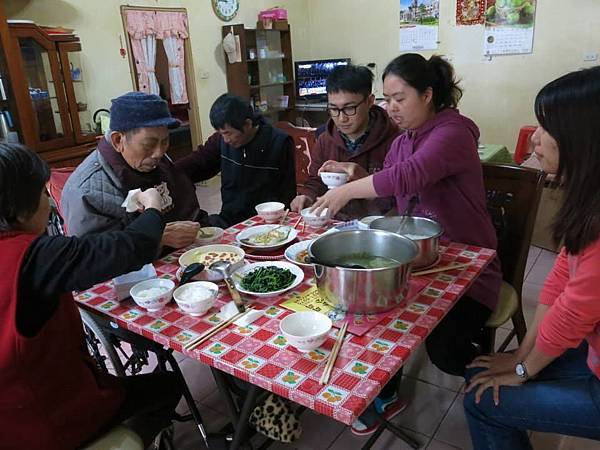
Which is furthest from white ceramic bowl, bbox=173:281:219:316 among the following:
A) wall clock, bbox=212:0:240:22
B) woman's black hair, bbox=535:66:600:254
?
wall clock, bbox=212:0:240:22

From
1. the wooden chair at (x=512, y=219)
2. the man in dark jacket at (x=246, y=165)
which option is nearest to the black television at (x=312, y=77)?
the man in dark jacket at (x=246, y=165)

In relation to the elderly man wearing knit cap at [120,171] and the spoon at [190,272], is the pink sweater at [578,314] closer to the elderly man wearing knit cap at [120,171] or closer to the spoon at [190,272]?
the spoon at [190,272]

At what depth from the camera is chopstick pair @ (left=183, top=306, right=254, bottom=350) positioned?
3.56 feet

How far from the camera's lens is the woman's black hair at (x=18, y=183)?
983mm

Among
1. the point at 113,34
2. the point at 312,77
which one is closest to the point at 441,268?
the point at 113,34

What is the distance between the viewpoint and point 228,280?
1345 millimetres

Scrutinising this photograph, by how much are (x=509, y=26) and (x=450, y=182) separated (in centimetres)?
448

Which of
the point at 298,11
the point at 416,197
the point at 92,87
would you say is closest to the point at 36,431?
the point at 416,197

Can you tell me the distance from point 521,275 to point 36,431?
1.63 metres

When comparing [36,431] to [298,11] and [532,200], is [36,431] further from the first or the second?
[298,11]

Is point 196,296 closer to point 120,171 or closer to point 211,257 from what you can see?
point 211,257

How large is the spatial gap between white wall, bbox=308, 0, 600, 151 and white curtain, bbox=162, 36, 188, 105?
233 cm

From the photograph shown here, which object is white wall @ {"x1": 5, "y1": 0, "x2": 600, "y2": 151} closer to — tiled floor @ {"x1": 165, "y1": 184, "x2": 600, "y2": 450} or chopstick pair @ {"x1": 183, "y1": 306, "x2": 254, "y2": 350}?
tiled floor @ {"x1": 165, "y1": 184, "x2": 600, "y2": 450}

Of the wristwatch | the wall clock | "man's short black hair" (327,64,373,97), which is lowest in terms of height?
the wristwatch
